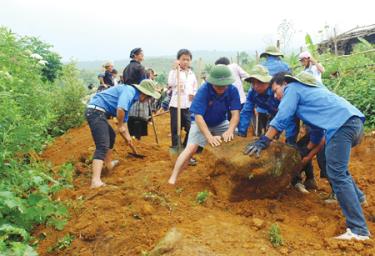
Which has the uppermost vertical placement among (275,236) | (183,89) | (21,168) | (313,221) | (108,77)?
(108,77)

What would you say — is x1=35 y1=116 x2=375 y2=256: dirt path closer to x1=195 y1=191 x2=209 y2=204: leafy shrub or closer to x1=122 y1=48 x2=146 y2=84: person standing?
x1=195 y1=191 x2=209 y2=204: leafy shrub

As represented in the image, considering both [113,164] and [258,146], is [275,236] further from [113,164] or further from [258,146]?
[113,164]

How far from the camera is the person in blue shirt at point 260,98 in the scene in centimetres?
472

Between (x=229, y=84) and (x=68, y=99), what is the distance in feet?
22.4

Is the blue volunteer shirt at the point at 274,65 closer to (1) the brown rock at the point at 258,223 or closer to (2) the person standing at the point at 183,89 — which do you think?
(2) the person standing at the point at 183,89

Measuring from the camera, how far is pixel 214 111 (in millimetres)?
4824

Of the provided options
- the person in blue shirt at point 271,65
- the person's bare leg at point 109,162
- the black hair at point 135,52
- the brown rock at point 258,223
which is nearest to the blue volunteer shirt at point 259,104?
the person in blue shirt at point 271,65

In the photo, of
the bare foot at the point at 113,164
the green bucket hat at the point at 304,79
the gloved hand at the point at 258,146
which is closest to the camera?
the green bucket hat at the point at 304,79

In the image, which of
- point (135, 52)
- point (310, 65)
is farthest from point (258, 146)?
point (310, 65)

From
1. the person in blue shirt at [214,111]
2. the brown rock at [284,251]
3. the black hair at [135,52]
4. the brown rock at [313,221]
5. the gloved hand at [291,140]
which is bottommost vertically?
the brown rock at [313,221]

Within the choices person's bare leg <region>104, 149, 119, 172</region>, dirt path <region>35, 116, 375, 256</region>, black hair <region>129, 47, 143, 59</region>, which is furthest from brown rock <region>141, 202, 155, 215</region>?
black hair <region>129, 47, 143, 59</region>

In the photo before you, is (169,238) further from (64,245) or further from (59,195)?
(59,195)

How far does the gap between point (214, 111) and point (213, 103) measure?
0.35ft

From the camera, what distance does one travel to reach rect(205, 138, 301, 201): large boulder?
433 cm
